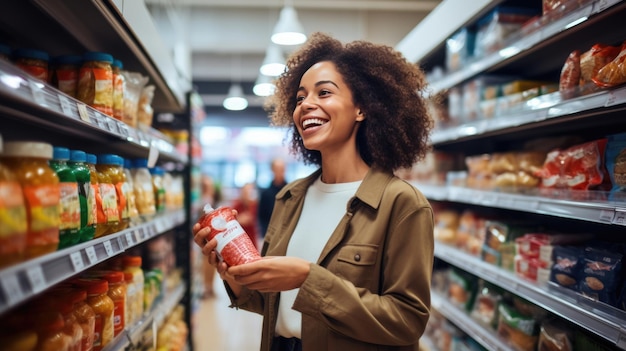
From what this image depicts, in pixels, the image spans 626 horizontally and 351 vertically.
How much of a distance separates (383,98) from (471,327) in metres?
1.62

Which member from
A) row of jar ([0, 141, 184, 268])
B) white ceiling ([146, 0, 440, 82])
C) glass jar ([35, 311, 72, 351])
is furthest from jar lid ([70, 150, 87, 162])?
white ceiling ([146, 0, 440, 82])

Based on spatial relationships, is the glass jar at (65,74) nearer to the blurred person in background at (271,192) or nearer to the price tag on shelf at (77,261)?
the price tag on shelf at (77,261)

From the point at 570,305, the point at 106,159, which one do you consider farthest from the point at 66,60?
the point at 570,305

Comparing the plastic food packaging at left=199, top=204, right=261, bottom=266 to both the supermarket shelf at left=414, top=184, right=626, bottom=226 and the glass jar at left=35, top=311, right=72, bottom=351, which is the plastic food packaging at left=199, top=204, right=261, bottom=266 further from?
the supermarket shelf at left=414, top=184, right=626, bottom=226

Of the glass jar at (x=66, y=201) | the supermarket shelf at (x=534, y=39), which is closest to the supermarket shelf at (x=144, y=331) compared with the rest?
the glass jar at (x=66, y=201)

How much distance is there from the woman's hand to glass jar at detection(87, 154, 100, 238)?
1.66ft

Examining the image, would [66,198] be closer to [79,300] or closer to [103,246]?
[103,246]

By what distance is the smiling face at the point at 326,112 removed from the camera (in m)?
1.55

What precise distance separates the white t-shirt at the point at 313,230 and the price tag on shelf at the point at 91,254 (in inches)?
23.7

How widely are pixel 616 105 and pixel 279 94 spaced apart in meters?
1.33

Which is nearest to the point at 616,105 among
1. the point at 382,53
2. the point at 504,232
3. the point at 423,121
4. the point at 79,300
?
the point at 423,121

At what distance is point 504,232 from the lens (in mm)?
2424

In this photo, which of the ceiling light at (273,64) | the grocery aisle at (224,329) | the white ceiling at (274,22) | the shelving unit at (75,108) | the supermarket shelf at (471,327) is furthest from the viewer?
the white ceiling at (274,22)

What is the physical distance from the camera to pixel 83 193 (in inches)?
52.1
